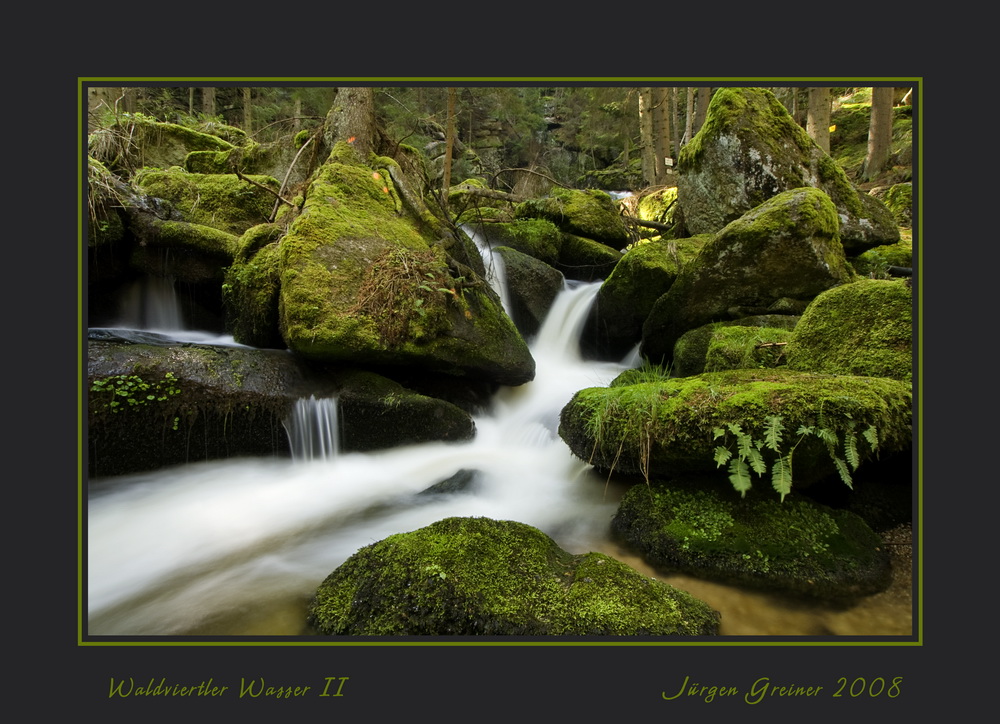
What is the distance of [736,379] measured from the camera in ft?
12.6

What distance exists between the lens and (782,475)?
2949 mm

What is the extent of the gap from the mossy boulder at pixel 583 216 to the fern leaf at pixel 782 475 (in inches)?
343

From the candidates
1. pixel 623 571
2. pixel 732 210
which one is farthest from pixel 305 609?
pixel 732 210

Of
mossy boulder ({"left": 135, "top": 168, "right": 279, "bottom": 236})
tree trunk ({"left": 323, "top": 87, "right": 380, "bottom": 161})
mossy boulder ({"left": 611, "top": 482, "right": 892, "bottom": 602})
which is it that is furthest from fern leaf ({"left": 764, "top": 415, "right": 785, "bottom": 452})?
mossy boulder ({"left": 135, "top": 168, "right": 279, "bottom": 236})

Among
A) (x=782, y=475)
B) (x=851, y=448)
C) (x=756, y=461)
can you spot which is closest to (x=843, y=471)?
(x=851, y=448)

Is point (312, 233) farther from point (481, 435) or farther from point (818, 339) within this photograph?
point (818, 339)

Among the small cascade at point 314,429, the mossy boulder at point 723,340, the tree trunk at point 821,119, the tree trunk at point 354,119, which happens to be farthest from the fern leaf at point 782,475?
the tree trunk at point 821,119

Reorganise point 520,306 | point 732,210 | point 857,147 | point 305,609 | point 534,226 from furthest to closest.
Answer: point 857,147 < point 534,226 < point 520,306 < point 732,210 < point 305,609

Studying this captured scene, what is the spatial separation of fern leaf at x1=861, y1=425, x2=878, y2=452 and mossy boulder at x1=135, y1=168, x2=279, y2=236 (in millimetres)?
8178

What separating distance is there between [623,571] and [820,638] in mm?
1110

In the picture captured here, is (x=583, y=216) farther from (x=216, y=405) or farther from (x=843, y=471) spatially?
(x=843, y=471)

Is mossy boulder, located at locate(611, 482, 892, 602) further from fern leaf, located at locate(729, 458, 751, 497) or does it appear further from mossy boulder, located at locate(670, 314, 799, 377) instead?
mossy boulder, located at locate(670, 314, 799, 377)

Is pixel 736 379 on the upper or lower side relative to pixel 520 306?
lower

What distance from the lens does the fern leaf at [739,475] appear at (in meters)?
2.97
